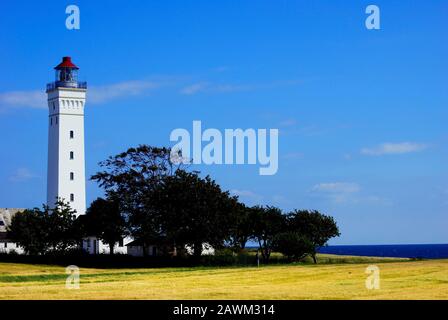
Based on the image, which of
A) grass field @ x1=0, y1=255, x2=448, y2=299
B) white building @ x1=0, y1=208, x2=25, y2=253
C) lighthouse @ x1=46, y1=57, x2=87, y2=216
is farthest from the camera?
white building @ x1=0, y1=208, x2=25, y2=253

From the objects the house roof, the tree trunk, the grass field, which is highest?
the house roof

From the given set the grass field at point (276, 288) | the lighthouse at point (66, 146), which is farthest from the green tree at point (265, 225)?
the grass field at point (276, 288)

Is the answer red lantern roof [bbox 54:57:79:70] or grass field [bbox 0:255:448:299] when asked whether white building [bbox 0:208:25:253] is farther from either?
grass field [bbox 0:255:448:299]

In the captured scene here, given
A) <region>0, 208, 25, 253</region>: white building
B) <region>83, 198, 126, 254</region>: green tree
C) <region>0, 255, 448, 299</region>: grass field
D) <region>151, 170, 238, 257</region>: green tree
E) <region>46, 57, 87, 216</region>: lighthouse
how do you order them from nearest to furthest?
1. <region>0, 255, 448, 299</region>: grass field
2. <region>151, 170, 238, 257</region>: green tree
3. <region>83, 198, 126, 254</region>: green tree
4. <region>46, 57, 87, 216</region>: lighthouse
5. <region>0, 208, 25, 253</region>: white building

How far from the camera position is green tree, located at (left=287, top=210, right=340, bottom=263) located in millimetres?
116438

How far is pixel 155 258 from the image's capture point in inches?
3681

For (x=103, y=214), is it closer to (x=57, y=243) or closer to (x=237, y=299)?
(x=57, y=243)

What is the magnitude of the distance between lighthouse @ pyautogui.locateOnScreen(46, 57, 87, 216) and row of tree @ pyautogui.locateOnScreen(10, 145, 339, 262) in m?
3.53

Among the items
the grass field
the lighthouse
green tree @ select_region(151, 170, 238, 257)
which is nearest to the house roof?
the lighthouse

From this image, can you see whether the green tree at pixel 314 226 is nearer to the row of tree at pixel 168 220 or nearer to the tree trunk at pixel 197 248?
the row of tree at pixel 168 220

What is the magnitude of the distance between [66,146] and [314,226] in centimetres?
3117

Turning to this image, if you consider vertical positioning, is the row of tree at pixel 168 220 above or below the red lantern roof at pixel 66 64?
below

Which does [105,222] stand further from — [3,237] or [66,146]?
[3,237]

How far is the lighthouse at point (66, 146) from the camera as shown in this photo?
11356 centimetres
